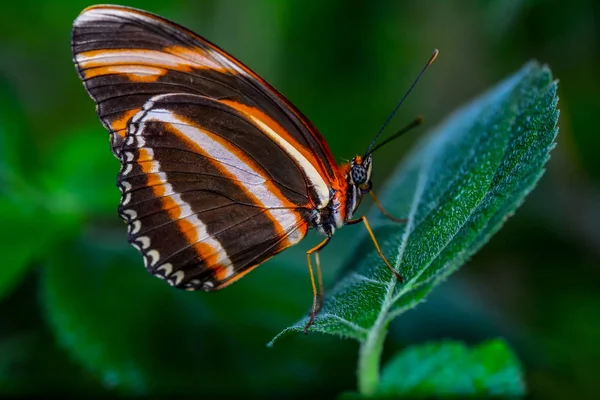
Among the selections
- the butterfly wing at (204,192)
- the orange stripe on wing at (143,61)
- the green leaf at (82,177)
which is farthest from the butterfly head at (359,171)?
the green leaf at (82,177)

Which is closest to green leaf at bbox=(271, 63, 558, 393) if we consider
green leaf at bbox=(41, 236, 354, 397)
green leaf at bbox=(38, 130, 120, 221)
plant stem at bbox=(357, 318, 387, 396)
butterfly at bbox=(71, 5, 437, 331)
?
plant stem at bbox=(357, 318, 387, 396)

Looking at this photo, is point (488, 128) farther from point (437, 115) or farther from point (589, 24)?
point (437, 115)

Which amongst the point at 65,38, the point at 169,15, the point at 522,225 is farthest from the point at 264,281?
the point at 65,38

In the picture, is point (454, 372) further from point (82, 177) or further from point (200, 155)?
point (82, 177)

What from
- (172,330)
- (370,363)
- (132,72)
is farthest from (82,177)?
(370,363)

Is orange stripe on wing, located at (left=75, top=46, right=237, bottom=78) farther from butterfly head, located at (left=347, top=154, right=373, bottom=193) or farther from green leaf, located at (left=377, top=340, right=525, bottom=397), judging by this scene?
green leaf, located at (left=377, top=340, right=525, bottom=397)
